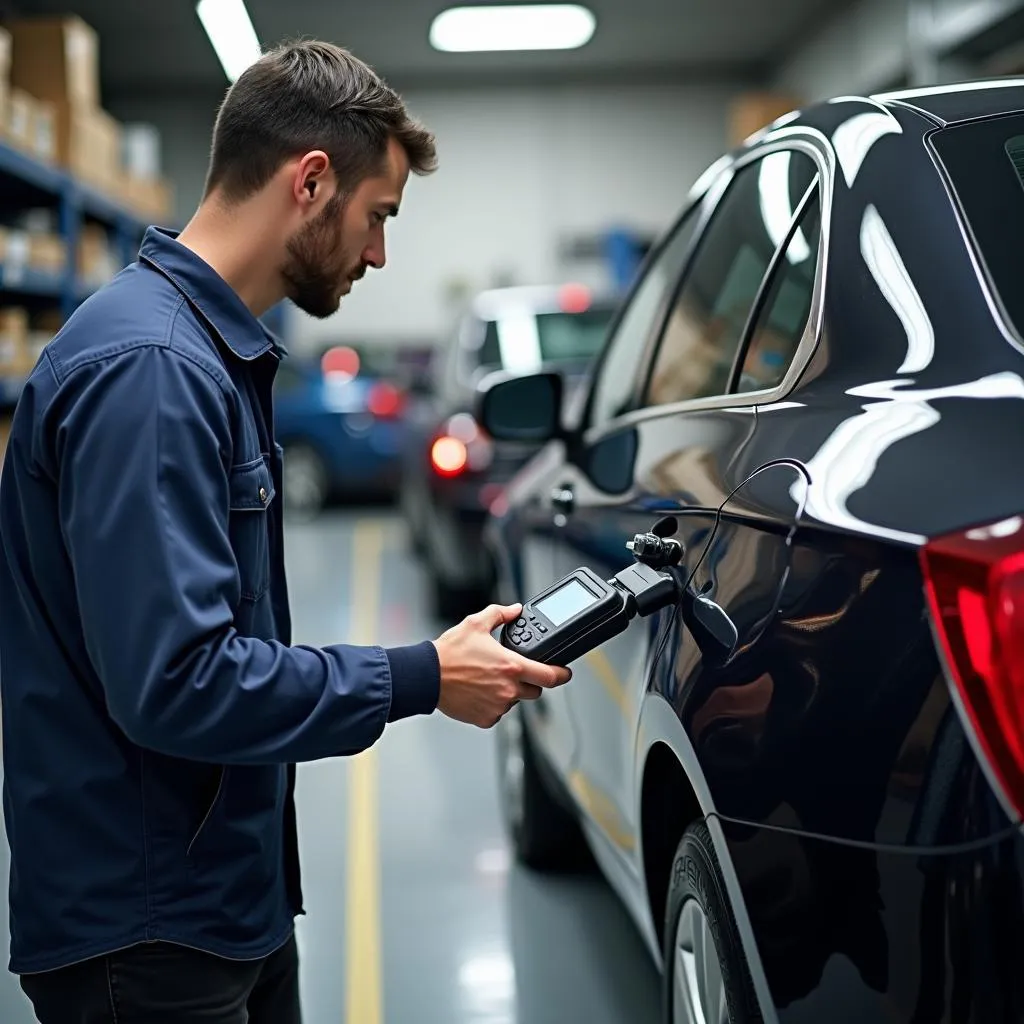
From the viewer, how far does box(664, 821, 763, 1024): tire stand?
5.07 feet

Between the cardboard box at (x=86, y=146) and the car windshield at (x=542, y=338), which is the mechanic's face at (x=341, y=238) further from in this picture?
the cardboard box at (x=86, y=146)

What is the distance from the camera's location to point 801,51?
1562 cm

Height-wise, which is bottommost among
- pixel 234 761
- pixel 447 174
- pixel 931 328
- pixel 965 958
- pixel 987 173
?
pixel 965 958

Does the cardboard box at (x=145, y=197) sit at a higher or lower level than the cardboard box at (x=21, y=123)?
higher

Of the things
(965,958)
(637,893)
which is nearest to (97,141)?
(637,893)

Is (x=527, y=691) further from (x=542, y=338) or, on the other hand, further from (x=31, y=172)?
(x=31, y=172)

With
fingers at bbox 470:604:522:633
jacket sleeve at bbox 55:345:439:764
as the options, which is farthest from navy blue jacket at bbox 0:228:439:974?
fingers at bbox 470:604:522:633

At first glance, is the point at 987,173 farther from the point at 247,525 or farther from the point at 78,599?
the point at 78,599

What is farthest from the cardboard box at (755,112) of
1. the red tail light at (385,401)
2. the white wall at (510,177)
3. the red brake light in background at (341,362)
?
the red tail light at (385,401)

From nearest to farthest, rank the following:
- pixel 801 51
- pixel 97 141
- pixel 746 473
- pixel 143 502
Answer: pixel 143 502 → pixel 746 473 → pixel 97 141 → pixel 801 51

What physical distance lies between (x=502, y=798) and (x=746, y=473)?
271cm

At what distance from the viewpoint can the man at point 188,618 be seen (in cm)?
133

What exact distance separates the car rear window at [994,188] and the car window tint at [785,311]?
0.67ft

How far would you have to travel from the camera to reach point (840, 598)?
1313 millimetres
